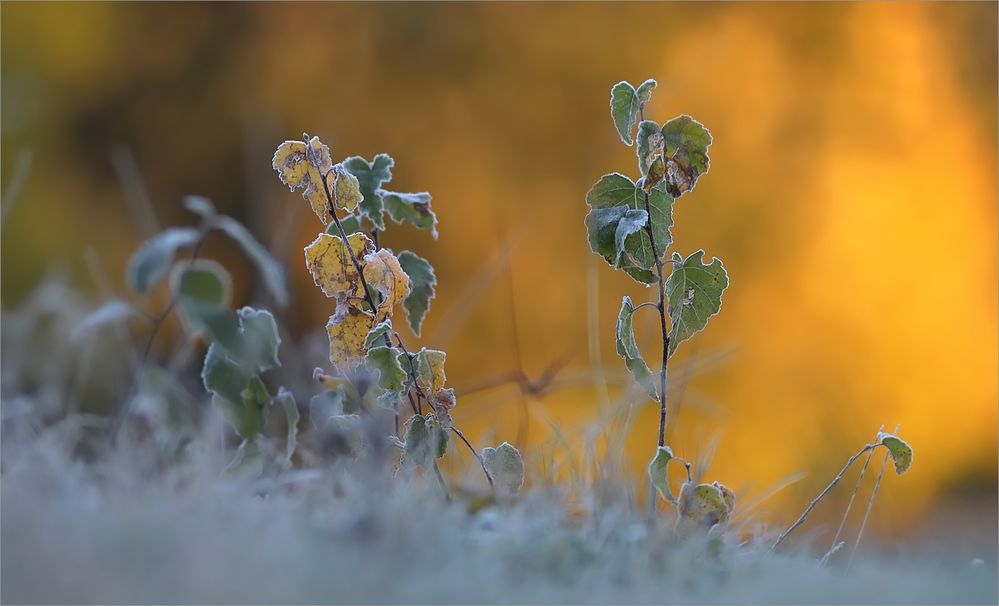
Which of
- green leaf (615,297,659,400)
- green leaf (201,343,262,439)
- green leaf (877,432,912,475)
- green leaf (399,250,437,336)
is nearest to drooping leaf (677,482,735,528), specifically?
green leaf (615,297,659,400)

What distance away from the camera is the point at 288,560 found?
0.86 metres

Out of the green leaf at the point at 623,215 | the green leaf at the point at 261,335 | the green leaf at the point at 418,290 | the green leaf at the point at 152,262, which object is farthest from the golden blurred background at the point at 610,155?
the green leaf at the point at 152,262

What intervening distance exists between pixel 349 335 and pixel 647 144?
0.47 m

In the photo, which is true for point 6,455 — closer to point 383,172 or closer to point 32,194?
point 383,172

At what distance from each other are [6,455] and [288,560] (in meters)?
0.65

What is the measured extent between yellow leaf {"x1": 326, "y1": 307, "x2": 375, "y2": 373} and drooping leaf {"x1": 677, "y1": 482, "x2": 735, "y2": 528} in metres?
0.46

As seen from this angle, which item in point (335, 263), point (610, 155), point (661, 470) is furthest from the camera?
point (610, 155)

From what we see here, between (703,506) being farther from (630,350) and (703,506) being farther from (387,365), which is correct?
(387,365)

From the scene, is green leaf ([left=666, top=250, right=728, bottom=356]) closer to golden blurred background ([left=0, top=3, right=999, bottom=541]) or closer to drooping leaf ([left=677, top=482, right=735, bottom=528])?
drooping leaf ([left=677, top=482, right=735, bottom=528])

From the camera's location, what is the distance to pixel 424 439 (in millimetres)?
1350

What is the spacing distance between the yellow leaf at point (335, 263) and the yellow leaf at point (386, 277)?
36mm

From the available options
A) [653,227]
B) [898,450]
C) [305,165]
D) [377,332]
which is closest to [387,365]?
[377,332]

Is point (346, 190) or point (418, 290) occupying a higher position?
point (346, 190)

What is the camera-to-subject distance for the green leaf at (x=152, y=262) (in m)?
1.10
